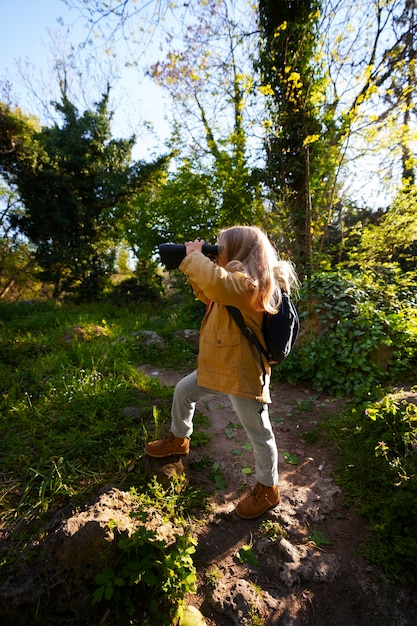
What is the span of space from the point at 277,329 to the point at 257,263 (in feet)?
1.32

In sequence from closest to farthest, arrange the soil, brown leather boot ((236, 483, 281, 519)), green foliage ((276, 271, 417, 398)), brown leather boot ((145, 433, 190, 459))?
the soil < brown leather boot ((236, 483, 281, 519)) < brown leather boot ((145, 433, 190, 459)) < green foliage ((276, 271, 417, 398))

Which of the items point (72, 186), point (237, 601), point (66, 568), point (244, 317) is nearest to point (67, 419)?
point (66, 568)

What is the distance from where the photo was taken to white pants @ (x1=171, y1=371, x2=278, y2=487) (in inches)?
74.7

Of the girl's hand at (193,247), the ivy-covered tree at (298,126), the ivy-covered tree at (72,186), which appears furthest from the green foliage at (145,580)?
the ivy-covered tree at (72,186)

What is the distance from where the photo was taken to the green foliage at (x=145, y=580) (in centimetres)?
148

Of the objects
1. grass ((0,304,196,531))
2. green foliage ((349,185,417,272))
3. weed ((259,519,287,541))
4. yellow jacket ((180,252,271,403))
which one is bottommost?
weed ((259,519,287,541))

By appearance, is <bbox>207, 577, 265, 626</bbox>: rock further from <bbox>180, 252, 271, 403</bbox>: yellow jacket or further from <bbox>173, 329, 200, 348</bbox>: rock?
<bbox>173, 329, 200, 348</bbox>: rock

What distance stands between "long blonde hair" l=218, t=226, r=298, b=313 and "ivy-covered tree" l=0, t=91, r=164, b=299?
10295mm

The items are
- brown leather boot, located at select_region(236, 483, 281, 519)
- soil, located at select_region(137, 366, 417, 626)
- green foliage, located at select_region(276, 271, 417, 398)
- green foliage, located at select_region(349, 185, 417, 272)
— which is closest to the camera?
soil, located at select_region(137, 366, 417, 626)

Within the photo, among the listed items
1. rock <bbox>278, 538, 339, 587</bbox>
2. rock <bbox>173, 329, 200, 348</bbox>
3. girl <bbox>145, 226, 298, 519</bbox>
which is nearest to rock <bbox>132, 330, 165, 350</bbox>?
rock <bbox>173, 329, 200, 348</bbox>

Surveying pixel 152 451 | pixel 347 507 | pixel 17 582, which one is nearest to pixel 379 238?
pixel 347 507

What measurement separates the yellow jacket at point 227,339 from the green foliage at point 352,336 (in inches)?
85.1

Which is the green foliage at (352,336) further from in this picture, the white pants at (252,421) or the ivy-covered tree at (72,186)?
the ivy-covered tree at (72,186)

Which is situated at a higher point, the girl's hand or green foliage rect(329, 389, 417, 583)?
the girl's hand
